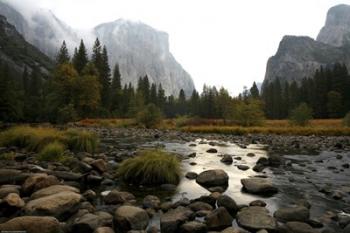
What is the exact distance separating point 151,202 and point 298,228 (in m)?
3.77

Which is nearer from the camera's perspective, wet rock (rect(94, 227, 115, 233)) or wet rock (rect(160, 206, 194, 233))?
wet rock (rect(94, 227, 115, 233))

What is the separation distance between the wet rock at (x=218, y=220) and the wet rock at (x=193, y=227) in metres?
0.19

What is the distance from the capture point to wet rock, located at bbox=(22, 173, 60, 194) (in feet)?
29.4

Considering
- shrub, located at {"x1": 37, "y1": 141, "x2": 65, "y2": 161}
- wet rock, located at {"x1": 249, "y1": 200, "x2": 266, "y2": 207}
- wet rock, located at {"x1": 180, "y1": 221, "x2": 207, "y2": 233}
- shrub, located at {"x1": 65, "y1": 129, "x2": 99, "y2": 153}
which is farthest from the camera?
shrub, located at {"x1": 65, "y1": 129, "x2": 99, "y2": 153}

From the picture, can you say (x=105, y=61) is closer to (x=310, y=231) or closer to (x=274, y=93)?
(x=274, y=93)

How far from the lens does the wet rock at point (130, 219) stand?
7.21 m

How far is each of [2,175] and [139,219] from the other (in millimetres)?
5253

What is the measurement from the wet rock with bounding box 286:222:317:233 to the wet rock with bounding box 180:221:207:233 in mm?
1849

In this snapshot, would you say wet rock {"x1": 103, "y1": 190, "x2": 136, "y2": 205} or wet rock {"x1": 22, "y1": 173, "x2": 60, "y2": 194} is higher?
wet rock {"x1": 22, "y1": 173, "x2": 60, "y2": 194}

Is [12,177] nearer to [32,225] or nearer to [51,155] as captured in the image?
[51,155]

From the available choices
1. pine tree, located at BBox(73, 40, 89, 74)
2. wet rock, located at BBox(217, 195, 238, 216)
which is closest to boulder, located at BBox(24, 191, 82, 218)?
wet rock, located at BBox(217, 195, 238, 216)

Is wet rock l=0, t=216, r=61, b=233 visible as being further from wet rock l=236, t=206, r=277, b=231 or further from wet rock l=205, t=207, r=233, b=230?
wet rock l=236, t=206, r=277, b=231

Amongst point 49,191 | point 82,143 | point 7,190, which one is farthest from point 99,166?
point 82,143

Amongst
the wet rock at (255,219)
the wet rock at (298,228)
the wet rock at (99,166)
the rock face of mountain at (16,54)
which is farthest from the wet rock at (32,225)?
the rock face of mountain at (16,54)
